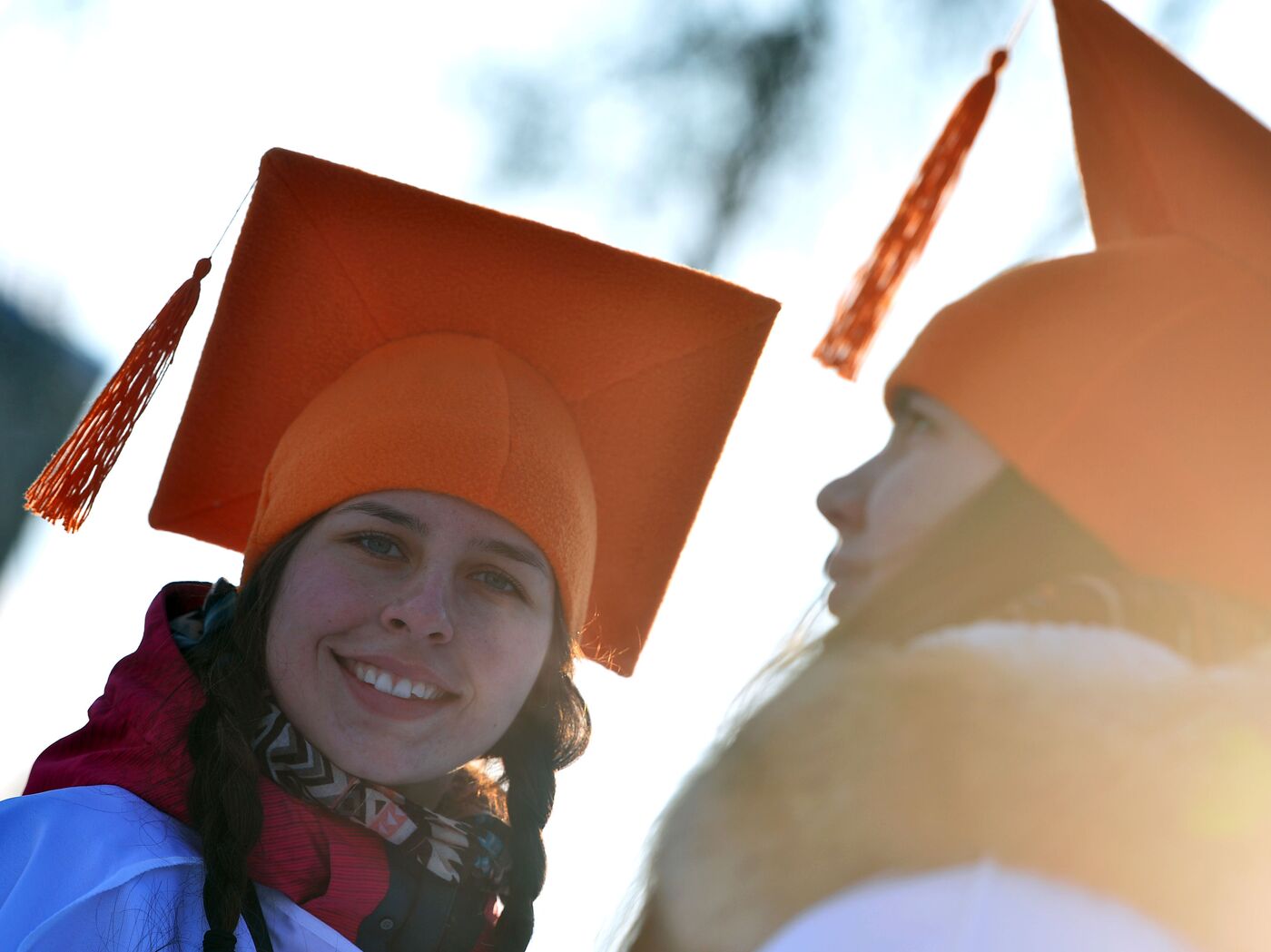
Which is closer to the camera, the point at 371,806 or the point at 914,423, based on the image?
the point at 914,423

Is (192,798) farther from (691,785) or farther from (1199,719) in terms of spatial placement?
(1199,719)

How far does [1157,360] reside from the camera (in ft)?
4.13

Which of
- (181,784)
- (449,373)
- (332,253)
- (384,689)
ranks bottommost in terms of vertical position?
(181,784)

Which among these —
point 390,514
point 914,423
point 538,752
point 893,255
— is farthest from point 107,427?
point 914,423

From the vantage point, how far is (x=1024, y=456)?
1229 mm

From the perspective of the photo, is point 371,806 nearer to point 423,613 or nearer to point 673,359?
point 423,613

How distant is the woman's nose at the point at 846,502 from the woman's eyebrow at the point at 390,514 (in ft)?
3.05

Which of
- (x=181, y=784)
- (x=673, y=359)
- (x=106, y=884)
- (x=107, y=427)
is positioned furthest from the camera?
(x=673, y=359)

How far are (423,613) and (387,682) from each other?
4.9 inches

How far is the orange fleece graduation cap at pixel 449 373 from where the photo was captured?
2.19 m

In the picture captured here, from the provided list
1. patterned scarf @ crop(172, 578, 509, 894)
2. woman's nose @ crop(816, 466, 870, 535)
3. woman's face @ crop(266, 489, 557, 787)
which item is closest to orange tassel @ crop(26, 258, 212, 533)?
patterned scarf @ crop(172, 578, 509, 894)

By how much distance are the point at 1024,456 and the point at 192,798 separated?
133 centimetres

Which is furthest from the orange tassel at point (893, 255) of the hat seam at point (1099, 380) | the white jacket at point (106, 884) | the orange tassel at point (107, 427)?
the orange tassel at point (107, 427)

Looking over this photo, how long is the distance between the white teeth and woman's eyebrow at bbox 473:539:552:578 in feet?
0.81
